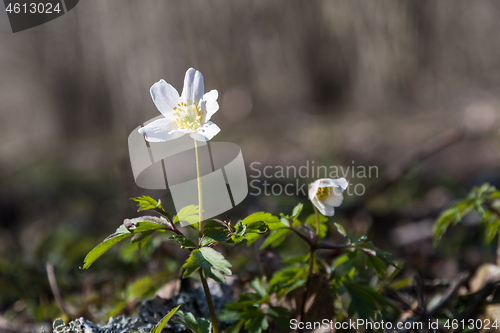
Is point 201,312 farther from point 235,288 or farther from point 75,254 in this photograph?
point 75,254

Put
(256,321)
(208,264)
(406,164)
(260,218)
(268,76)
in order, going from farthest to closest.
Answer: (268,76) < (406,164) < (256,321) < (260,218) < (208,264)

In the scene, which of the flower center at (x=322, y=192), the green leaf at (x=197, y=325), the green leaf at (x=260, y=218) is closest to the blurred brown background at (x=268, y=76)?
the flower center at (x=322, y=192)

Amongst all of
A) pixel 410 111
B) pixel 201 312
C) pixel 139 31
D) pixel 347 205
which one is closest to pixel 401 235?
pixel 347 205

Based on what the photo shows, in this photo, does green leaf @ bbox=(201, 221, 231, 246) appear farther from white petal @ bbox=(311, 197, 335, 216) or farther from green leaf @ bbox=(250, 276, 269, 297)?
green leaf @ bbox=(250, 276, 269, 297)

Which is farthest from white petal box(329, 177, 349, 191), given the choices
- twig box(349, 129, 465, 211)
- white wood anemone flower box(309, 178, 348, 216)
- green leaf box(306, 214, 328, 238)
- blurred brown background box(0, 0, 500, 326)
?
blurred brown background box(0, 0, 500, 326)

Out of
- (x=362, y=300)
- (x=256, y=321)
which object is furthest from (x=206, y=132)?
(x=362, y=300)

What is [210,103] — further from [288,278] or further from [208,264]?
[288,278]

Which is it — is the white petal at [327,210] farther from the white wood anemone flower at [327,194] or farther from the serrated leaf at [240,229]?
the serrated leaf at [240,229]

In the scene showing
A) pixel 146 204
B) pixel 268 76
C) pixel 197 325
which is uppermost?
pixel 146 204
